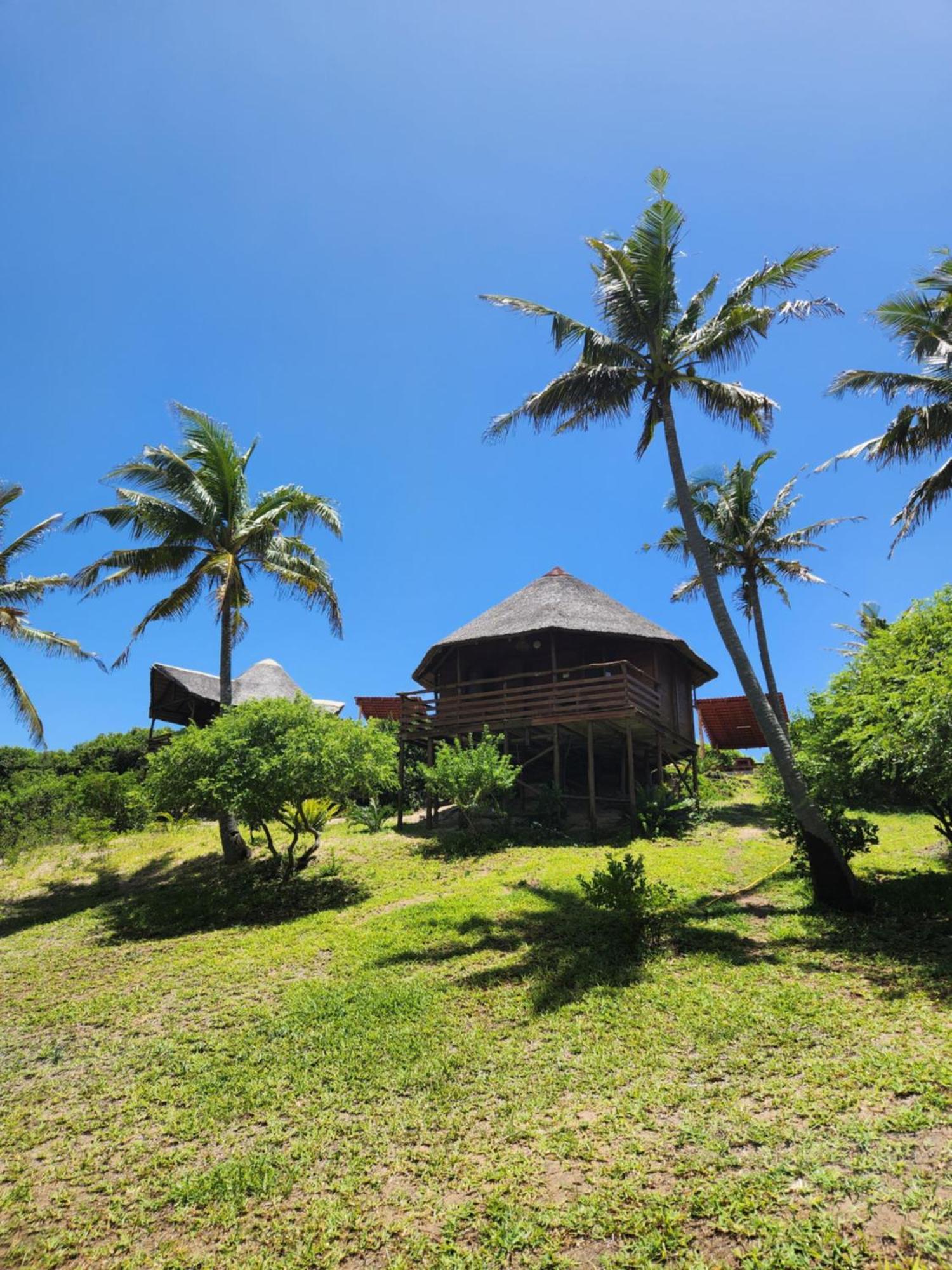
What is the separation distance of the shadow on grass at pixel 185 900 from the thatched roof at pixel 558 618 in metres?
9.14

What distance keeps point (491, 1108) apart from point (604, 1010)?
1.91 meters

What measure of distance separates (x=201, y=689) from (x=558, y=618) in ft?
57.0

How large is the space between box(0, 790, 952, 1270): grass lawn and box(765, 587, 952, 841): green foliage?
5.40ft

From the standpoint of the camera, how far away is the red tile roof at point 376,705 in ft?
109

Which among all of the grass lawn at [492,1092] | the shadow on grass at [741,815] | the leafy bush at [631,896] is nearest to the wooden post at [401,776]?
the grass lawn at [492,1092]

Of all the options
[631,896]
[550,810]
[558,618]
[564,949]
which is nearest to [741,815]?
[550,810]

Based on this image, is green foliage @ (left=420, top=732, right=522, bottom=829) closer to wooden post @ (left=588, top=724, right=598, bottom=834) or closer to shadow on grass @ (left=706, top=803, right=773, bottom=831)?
wooden post @ (left=588, top=724, right=598, bottom=834)

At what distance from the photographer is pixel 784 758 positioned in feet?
32.9

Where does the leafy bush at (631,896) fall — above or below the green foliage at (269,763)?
below

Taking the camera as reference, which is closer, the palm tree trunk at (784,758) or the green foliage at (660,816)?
the palm tree trunk at (784,758)

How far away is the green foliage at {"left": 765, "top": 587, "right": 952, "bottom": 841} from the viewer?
26.8 ft

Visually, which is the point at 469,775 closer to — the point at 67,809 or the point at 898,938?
the point at 898,938

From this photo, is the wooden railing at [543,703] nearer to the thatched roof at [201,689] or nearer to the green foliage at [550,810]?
the green foliage at [550,810]

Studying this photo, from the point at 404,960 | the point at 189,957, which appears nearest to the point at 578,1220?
the point at 404,960
